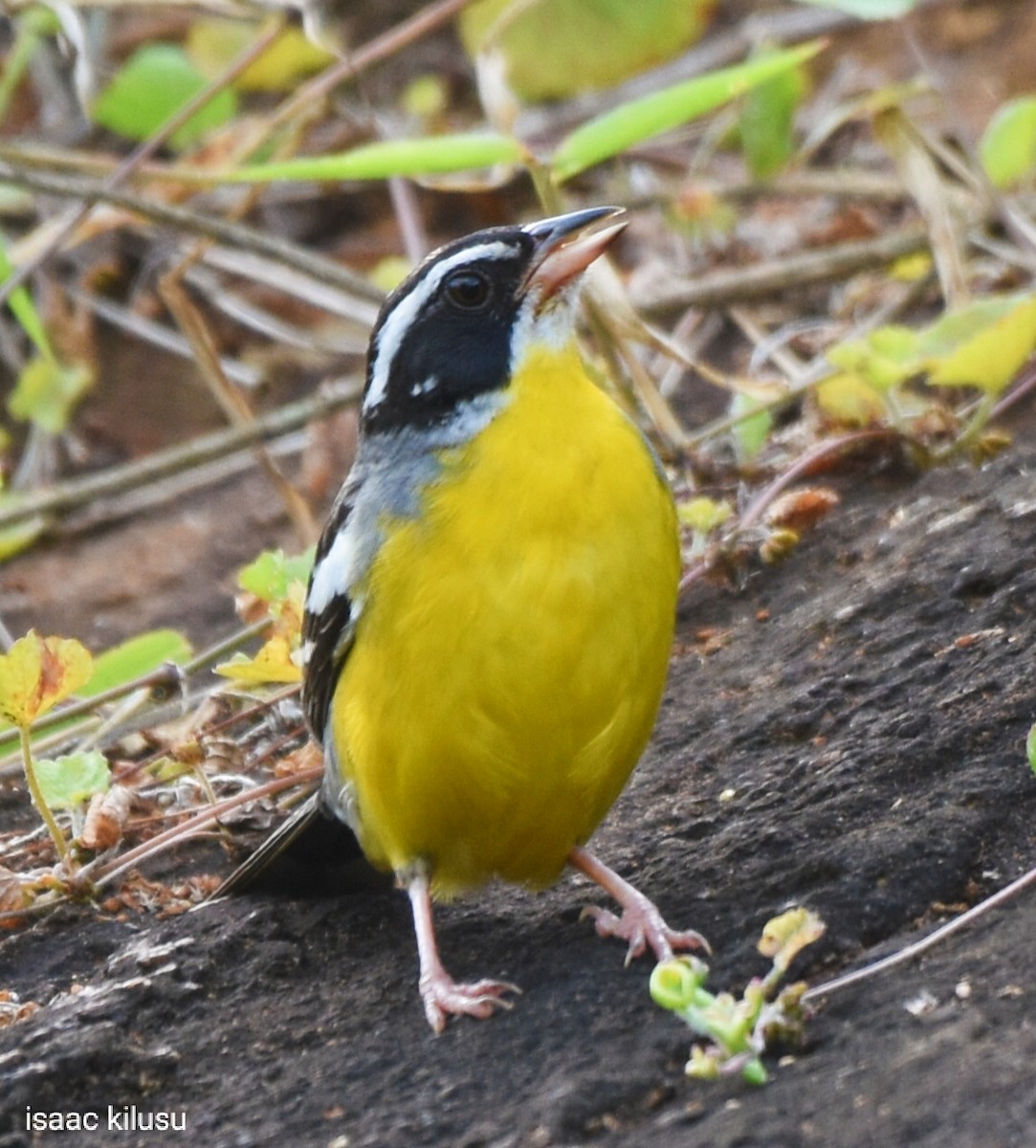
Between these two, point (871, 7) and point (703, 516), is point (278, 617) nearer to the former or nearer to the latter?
point (703, 516)

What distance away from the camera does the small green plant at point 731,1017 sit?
320 centimetres

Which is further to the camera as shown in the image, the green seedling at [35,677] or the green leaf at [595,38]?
the green leaf at [595,38]

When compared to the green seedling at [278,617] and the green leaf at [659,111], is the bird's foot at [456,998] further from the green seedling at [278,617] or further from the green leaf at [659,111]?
the green leaf at [659,111]

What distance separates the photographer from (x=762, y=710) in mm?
5047

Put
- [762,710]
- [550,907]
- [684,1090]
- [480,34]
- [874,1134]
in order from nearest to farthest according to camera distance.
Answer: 1. [874,1134]
2. [684,1090]
3. [550,907]
4. [762,710]
5. [480,34]

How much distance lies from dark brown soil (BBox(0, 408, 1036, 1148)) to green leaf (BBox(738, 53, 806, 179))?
3.38m

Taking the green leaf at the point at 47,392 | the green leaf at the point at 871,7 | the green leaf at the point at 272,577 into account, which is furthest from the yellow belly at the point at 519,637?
the green leaf at the point at 47,392

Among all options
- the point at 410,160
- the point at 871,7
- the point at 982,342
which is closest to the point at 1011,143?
the point at 871,7

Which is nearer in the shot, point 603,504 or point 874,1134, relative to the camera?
point 874,1134

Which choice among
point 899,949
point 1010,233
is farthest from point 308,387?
point 899,949

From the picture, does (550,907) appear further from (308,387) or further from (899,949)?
(308,387)

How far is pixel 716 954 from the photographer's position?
3869 mm

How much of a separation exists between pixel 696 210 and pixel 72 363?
343 centimetres

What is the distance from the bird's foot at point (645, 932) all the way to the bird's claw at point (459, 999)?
276 millimetres
